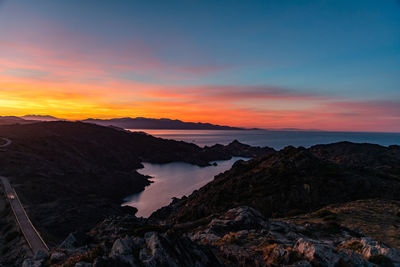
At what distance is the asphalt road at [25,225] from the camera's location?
1195 inches

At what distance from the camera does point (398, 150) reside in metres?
99.4

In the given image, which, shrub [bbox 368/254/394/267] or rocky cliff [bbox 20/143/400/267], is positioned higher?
shrub [bbox 368/254/394/267]

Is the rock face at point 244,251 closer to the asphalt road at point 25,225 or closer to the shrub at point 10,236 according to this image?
the asphalt road at point 25,225

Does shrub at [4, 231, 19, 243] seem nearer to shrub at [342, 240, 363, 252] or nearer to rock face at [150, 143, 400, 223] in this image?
rock face at [150, 143, 400, 223]

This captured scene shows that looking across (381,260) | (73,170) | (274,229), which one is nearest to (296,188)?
(274,229)

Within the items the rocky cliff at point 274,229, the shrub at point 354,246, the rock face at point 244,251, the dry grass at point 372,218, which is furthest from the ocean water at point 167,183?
the shrub at point 354,246

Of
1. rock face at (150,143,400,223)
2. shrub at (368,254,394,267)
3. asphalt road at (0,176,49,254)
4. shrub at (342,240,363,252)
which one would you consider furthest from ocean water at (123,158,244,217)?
shrub at (368,254,394,267)

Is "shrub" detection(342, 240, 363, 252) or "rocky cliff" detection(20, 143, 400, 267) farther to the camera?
"shrub" detection(342, 240, 363, 252)

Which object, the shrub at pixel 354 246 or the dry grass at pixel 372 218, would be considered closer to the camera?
the shrub at pixel 354 246

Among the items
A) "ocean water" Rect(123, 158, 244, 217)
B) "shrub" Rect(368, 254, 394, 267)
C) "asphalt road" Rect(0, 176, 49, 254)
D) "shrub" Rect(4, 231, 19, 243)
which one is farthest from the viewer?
"ocean water" Rect(123, 158, 244, 217)

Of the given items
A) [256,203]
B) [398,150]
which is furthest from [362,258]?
[398,150]

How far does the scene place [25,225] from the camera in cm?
3753

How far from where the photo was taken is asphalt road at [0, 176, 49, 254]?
3036cm

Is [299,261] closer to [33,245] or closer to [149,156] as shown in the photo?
[33,245]
